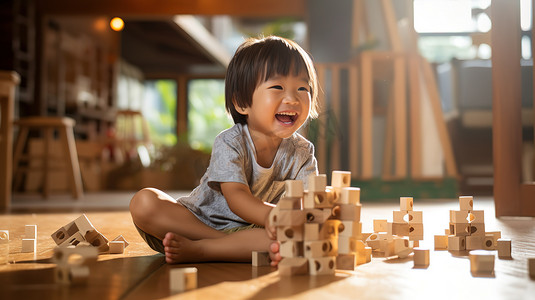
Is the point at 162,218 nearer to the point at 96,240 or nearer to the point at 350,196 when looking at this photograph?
the point at 96,240

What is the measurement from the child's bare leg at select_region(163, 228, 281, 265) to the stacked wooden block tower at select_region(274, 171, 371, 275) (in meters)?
0.16

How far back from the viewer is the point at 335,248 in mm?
970

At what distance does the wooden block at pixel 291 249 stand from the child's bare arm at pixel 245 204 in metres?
0.11

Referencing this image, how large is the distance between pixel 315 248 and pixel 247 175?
1.15ft

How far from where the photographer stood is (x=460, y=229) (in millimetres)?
1297

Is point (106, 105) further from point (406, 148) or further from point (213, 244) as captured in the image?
point (213, 244)

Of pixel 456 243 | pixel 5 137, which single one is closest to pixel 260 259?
pixel 456 243

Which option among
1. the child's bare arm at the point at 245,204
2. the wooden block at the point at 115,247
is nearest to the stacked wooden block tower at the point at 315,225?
the child's bare arm at the point at 245,204

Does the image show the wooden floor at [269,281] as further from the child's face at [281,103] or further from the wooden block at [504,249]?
the child's face at [281,103]

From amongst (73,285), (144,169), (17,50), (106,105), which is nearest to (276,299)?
(73,285)

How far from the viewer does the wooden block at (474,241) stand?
131 cm

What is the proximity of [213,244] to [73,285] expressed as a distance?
0.33 m

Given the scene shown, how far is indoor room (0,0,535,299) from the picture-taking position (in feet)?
3.06

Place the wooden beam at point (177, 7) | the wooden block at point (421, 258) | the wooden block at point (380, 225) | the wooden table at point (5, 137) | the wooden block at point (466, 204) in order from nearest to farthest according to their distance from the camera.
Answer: the wooden block at point (421, 258), the wooden block at point (466, 204), the wooden block at point (380, 225), the wooden table at point (5, 137), the wooden beam at point (177, 7)
